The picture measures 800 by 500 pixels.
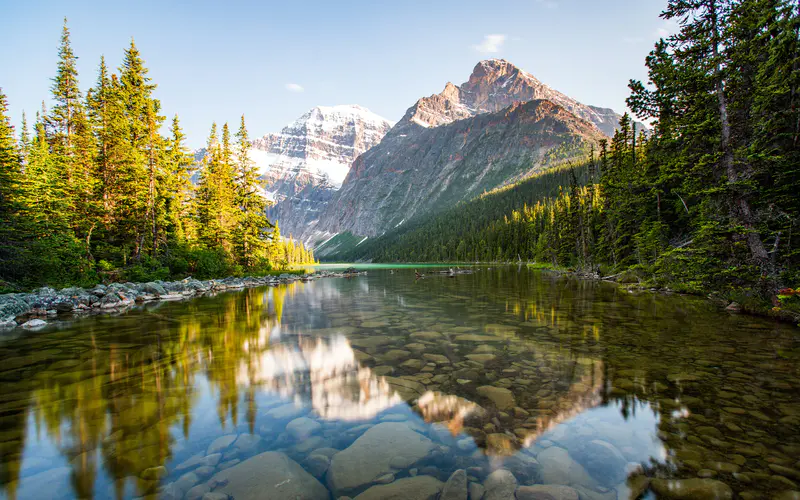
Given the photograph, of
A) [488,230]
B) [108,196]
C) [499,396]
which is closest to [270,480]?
[499,396]

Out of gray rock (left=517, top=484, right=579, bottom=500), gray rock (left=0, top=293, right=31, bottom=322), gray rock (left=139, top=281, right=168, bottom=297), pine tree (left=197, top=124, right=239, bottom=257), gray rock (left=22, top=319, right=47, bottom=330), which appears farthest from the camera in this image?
pine tree (left=197, top=124, right=239, bottom=257)

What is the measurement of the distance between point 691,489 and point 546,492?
1468 mm

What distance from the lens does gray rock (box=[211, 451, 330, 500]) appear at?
360 centimetres

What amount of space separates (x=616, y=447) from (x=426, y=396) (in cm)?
302

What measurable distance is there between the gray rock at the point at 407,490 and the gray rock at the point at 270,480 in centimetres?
51

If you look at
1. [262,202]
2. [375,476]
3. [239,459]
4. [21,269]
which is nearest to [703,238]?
[375,476]

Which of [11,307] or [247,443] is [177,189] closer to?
[11,307]

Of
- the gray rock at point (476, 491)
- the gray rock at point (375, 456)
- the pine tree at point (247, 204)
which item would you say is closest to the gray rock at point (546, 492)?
the gray rock at point (476, 491)

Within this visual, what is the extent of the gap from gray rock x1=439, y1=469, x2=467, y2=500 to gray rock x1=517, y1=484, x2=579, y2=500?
566 millimetres

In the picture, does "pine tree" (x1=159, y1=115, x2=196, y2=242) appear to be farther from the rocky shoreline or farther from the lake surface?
the lake surface

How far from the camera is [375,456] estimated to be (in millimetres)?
4324

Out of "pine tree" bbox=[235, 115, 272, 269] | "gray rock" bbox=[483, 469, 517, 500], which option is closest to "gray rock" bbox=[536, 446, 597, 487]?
"gray rock" bbox=[483, 469, 517, 500]

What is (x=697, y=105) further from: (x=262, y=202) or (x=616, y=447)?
(x=262, y=202)

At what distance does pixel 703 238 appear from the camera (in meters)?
13.5
